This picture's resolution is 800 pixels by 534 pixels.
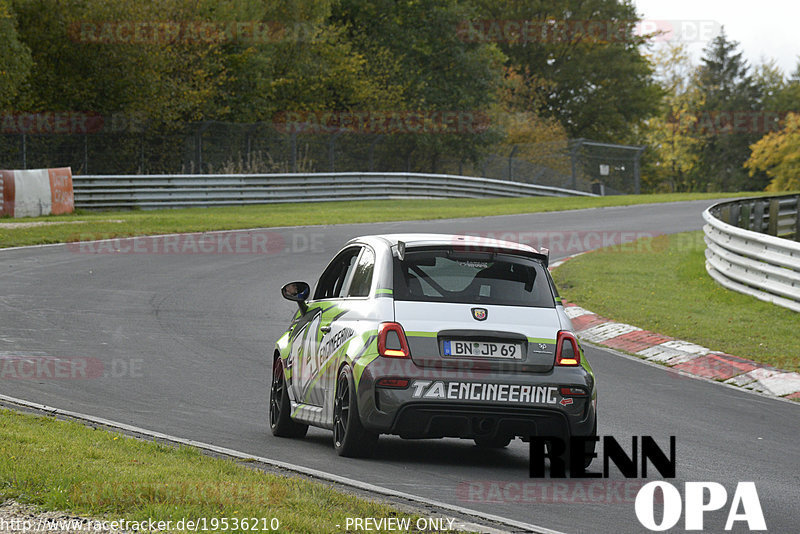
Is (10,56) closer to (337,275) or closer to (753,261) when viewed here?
(753,261)

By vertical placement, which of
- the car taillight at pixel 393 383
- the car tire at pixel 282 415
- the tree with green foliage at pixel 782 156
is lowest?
the tree with green foliage at pixel 782 156

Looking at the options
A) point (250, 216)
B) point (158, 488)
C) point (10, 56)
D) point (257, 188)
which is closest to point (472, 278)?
point (158, 488)

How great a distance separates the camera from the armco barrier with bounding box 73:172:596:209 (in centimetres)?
3388

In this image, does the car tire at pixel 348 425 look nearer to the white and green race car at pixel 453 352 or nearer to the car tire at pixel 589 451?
the white and green race car at pixel 453 352

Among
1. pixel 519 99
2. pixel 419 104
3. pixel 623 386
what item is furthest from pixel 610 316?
pixel 519 99

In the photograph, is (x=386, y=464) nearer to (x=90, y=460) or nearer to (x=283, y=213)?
(x=90, y=460)

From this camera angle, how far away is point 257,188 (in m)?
38.1

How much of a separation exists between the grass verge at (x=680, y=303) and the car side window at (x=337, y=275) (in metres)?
5.83

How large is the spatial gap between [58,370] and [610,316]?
25.7 ft

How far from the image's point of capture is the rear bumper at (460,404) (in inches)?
287

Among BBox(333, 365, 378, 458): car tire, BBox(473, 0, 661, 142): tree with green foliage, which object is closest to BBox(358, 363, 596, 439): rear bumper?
BBox(333, 365, 378, 458): car tire

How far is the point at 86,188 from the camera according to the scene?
109 ft

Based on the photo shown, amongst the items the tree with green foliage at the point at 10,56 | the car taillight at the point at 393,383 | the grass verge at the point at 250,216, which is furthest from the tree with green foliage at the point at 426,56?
the car taillight at the point at 393,383

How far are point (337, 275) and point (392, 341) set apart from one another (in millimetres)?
1747
